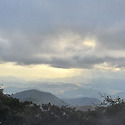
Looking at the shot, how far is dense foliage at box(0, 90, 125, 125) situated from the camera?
15523 millimetres

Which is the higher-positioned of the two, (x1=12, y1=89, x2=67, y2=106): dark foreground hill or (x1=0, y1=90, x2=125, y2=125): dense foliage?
(x1=12, y1=89, x2=67, y2=106): dark foreground hill

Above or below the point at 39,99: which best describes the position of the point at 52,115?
below

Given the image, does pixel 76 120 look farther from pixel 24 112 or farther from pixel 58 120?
pixel 24 112

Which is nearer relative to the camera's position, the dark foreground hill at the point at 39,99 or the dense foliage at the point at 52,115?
the dense foliage at the point at 52,115

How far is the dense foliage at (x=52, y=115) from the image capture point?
1552 cm

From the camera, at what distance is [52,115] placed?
16.2 m

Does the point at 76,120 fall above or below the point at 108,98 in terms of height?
below

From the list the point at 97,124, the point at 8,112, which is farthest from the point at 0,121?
the point at 97,124

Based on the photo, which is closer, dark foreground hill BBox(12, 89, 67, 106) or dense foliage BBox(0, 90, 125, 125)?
dense foliage BBox(0, 90, 125, 125)

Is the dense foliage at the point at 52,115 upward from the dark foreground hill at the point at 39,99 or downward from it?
downward

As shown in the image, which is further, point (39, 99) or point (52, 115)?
point (39, 99)

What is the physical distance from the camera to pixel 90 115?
663 inches

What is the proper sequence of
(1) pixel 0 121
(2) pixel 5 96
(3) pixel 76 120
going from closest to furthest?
(1) pixel 0 121
(3) pixel 76 120
(2) pixel 5 96

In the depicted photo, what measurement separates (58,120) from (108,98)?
189 inches
